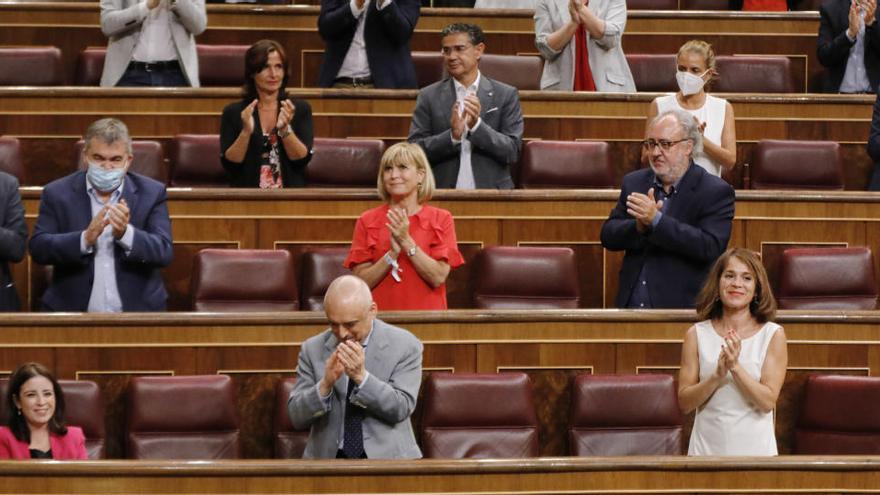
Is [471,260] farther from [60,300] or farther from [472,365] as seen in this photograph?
[60,300]

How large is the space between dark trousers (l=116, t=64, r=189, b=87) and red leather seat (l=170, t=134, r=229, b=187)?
44 centimetres

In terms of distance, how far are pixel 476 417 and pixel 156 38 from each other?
206 cm

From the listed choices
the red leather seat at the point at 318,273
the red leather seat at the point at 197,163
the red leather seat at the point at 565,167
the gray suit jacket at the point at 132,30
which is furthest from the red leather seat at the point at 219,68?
the red leather seat at the point at 318,273

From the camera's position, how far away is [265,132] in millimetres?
4531

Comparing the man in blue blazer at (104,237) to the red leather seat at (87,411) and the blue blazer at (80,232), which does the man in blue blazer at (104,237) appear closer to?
the blue blazer at (80,232)

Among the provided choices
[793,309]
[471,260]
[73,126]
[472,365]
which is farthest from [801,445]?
[73,126]

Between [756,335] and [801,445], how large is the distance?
504 millimetres

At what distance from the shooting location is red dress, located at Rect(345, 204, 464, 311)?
3877 millimetres

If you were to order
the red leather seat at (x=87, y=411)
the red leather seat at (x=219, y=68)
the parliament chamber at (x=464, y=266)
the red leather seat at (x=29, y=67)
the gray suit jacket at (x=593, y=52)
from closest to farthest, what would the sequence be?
1. the parliament chamber at (x=464, y=266)
2. the red leather seat at (x=87, y=411)
3. the gray suit jacket at (x=593, y=52)
4. the red leather seat at (x=29, y=67)
5. the red leather seat at (x=219, y=68)

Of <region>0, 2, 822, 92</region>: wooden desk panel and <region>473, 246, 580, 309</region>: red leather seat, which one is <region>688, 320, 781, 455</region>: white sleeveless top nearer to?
<region>473, 246, 580, 309</region>: red leather seat

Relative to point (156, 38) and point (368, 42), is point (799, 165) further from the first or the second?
point (156, 38)

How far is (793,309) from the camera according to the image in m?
4.13

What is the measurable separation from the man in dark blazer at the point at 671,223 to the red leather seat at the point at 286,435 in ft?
2.67

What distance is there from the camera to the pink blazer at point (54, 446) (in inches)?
133
